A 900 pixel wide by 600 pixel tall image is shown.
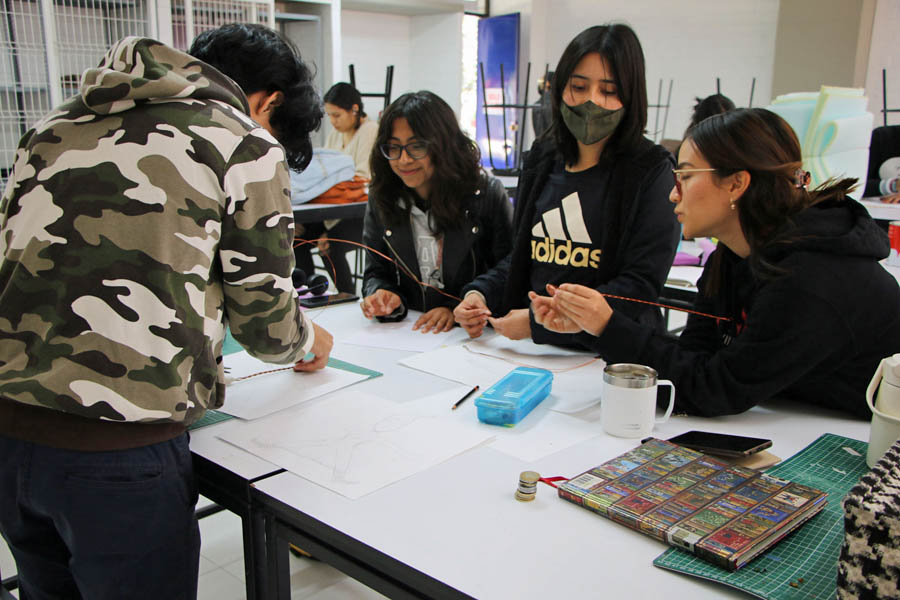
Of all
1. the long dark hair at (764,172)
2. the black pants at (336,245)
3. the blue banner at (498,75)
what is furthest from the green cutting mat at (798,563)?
the blue banner at (498,75)

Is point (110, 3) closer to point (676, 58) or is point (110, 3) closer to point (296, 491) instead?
point (296, 491)

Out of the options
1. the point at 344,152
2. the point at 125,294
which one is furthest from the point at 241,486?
the point at 344,152

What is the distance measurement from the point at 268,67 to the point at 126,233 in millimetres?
461

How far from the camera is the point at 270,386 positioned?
4.97 feet

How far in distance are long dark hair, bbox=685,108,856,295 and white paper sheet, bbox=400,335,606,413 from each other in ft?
1.39

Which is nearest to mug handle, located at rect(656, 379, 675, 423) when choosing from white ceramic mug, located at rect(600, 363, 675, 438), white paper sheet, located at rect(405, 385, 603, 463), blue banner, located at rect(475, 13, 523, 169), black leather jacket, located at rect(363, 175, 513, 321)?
white ceramic mug, located at rect(600, 363, 675, 438)

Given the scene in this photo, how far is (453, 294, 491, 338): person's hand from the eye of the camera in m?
1.87

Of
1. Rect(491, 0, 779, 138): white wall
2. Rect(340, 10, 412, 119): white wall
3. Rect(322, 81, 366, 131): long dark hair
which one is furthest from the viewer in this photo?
Rect(340, 10, 412, 119): white wall

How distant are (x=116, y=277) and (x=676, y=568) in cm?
79

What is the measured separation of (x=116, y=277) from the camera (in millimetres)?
941

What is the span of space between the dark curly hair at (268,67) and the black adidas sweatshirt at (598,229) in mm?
727

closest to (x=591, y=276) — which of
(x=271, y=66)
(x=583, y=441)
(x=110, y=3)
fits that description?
(x=583, y=441)

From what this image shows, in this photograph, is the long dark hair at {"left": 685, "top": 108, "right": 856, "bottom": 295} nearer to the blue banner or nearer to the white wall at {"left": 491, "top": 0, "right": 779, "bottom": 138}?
the white wall at {"left": 491, "top": 0, "right": 779, "bottom": 138}

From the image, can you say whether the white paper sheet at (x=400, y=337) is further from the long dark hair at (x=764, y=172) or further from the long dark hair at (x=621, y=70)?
the long dark hair at (x=764, y=172)
